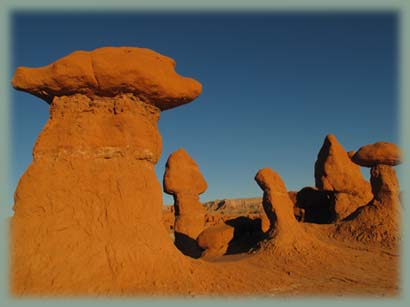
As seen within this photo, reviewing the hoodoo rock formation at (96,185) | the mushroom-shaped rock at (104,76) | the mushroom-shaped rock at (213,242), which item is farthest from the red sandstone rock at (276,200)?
the mushroom-shaped rock at (104,76)

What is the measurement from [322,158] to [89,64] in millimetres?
14943

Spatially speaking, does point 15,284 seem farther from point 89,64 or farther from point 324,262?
point 324,262

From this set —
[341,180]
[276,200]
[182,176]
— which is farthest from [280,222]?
[341,180]

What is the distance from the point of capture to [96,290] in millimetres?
6340

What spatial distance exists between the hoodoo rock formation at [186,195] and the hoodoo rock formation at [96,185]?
8.60 m

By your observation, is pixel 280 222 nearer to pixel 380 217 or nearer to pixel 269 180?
pixel 269 180

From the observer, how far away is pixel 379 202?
48.5ft

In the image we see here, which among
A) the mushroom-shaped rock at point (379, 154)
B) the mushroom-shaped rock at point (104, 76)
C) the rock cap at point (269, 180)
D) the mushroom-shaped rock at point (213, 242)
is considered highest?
the mushroom-shaped rock at point (104, 76)

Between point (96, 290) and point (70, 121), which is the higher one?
point (70, 121)

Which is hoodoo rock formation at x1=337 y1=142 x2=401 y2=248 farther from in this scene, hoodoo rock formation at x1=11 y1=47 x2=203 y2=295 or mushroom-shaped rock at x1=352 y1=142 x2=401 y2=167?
hoodoo rock formation at x1=11 y1=47 x2=203 y2=295

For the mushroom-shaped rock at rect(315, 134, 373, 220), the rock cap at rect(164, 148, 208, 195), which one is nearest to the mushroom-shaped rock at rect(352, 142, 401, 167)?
the mushroom-shaped rock at rect(315, 134, 373, 220)

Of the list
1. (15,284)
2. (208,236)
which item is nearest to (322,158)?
(208,236)

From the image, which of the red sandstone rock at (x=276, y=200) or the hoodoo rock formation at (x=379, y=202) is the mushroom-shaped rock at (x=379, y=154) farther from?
the red sandstone rock at (x=276, y=200)

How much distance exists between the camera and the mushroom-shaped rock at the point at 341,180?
18.4 meters
